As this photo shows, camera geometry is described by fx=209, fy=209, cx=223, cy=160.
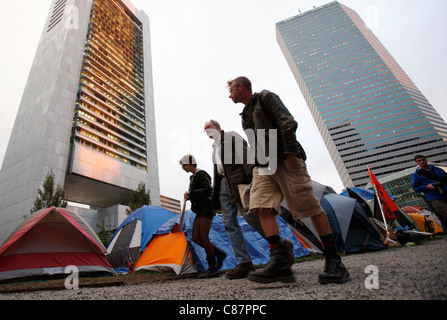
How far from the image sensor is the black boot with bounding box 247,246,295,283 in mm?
1436

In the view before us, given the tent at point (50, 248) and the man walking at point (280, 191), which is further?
the tent at point (50, 248)

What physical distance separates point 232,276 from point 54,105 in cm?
2613

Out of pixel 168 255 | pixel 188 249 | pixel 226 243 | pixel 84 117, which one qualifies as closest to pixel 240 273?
pixel 188 249

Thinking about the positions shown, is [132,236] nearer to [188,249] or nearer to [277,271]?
[188,249]

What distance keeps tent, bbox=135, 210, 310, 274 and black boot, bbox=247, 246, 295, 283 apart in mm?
2072

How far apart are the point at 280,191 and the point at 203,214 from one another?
1439 millimetres

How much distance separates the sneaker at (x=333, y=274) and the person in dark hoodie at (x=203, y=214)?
1.62 m

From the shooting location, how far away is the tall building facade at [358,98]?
73188 mm

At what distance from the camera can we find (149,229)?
449cm

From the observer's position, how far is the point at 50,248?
4.14 meters

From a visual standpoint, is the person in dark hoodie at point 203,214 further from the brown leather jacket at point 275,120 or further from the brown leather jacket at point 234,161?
the brown leather jacket at point 275,120

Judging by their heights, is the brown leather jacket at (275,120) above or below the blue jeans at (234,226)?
above

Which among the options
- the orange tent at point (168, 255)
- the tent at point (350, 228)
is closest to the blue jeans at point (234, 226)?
the orange tent at point (168, 255)

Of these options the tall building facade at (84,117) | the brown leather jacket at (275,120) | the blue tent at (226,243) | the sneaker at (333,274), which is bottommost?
the sneaker at (333,274)
